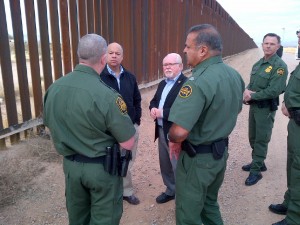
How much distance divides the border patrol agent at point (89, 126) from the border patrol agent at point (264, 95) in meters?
2.37

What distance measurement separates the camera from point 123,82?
128 inches

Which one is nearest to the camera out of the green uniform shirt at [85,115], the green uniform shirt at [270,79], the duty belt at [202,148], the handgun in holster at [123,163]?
the green uniform shirt at [85,115]

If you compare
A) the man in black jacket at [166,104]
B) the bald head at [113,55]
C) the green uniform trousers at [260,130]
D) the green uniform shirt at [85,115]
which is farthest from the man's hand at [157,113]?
the green uniform trousers at [260,130]

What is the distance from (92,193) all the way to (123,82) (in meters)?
1.44

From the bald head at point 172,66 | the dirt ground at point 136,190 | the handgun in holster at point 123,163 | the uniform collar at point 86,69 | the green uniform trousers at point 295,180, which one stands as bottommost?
the dirt ground at point 136,190

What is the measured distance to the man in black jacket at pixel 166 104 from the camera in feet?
10.3

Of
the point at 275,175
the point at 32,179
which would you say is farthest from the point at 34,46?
the point at 275,175

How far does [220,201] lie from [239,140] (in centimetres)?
235

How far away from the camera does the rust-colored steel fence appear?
13.2ft

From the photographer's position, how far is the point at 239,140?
5676 mm

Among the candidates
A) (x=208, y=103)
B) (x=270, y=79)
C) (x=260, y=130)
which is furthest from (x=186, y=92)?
(x=260, y=130)

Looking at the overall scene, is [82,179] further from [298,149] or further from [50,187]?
[298,149]

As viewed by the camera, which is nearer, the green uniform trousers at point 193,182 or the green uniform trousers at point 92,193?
the green uniform trousers at point 92,193

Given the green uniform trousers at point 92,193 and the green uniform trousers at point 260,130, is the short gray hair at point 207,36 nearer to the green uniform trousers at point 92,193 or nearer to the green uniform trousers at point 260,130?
the green uniform trousers at point 92,193
